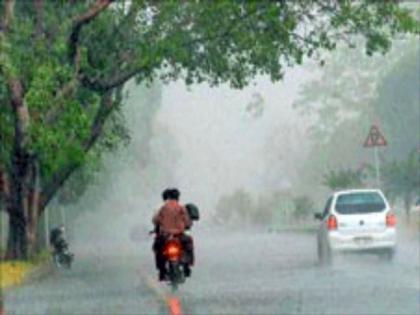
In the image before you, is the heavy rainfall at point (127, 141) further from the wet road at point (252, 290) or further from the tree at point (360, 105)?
the tree at point (360, 105)

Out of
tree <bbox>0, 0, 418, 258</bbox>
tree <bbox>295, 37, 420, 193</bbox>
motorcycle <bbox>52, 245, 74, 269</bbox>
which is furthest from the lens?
tree <bbox>295, 37, 420, 193</bbox>

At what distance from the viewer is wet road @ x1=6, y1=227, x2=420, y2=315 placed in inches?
858

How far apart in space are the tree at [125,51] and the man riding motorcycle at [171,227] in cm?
1162

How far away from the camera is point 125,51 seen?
44.1 m

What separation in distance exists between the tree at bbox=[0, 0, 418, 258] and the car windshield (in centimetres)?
518

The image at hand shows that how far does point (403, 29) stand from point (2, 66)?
35.3 feet

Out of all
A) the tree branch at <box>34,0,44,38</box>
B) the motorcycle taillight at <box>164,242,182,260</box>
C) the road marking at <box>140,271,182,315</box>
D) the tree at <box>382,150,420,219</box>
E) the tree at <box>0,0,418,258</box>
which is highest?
the tree branch at <box>34,0,44,38</box>

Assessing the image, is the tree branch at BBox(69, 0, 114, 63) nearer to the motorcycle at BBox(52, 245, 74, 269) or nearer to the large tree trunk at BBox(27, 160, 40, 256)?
the large tree trunk at BBox(27, 160, 40, 256)

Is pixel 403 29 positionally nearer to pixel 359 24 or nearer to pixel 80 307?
pixel 359 24

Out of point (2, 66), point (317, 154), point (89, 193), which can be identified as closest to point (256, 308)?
point (2, 66)

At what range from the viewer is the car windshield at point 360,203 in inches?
1489

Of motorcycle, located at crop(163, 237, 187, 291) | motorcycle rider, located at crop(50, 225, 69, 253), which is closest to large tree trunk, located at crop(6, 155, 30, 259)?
motorcycle rider, located at crop(50, 225, 69, 253)

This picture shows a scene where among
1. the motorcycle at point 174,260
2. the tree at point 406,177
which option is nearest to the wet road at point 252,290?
the motorcycle at point 174,260

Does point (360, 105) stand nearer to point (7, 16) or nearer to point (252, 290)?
point (7, 16)
